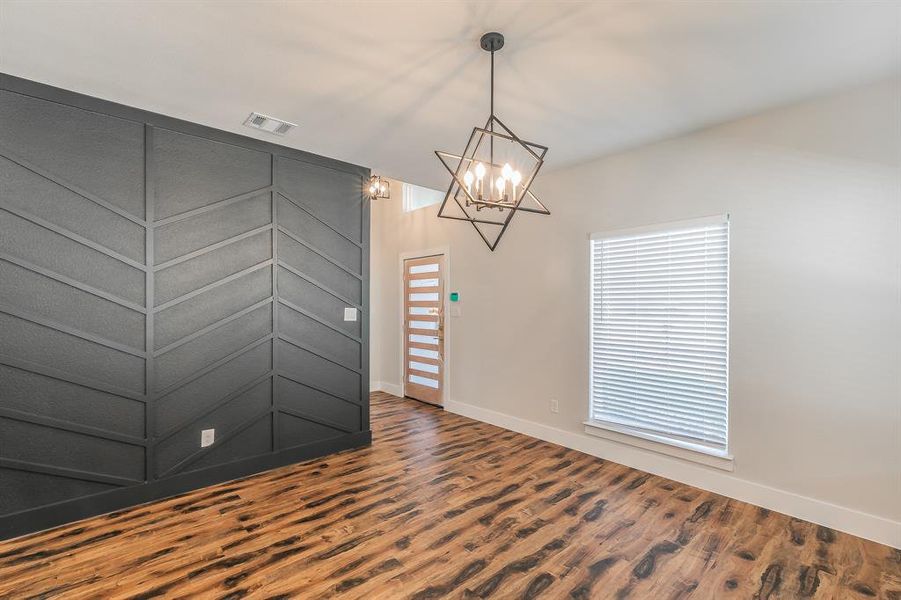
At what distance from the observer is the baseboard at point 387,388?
6465 millimetres

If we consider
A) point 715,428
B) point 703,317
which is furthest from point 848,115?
point 715,428

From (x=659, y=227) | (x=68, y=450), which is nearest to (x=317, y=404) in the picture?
(x=68, y=450)

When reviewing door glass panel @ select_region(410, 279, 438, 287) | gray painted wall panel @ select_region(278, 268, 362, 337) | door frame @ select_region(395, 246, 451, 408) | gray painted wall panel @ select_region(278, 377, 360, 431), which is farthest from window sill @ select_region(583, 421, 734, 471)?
door glass panel @ select_region(410, 279, 438, 287)

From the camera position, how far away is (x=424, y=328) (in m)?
6.05

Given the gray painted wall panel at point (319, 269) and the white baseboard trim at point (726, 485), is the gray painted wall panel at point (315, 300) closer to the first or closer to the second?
the gray painted wall panel at point (319, 269)

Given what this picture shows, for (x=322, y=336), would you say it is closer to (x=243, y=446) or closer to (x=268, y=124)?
(x=243, y=446)

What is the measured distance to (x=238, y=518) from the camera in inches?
110

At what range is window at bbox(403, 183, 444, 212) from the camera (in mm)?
6223

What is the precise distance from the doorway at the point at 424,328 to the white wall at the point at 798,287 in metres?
2.03

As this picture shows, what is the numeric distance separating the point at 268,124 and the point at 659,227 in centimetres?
328

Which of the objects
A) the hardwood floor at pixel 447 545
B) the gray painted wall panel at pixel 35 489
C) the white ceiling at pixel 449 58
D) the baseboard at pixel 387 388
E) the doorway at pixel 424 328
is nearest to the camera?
the white ceiling at pixel 449 58

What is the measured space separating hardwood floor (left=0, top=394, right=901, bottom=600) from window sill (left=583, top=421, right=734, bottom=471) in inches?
9.6

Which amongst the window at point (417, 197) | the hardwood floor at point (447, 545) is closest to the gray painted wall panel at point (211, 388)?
the hardwood floor at point (447, 545)

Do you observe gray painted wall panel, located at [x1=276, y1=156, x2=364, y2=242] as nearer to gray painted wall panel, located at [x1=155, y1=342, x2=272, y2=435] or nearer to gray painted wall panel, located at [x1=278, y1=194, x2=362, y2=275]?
gray painted wall panel, located at [x1=278, y1=194, x2=362, y2=275]
